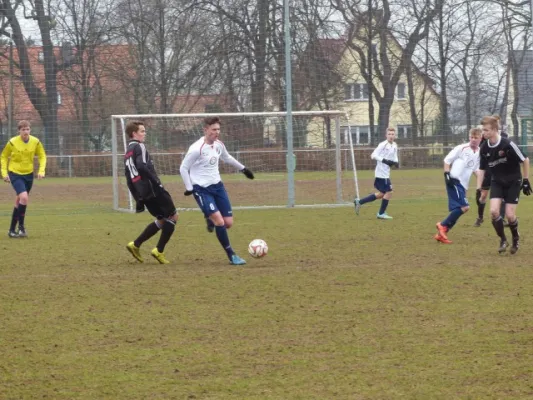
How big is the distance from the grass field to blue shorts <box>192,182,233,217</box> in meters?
0.61

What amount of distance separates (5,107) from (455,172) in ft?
46.0

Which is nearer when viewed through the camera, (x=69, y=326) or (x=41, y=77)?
(x=69, y=326)

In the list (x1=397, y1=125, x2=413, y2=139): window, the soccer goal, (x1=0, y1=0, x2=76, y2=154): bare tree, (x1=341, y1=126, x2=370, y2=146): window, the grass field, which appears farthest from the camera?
(x1=341, y1=126, x2=370, y2=146): window

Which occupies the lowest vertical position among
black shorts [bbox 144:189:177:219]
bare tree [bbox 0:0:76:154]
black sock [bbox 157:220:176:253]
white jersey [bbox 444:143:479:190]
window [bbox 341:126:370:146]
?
black sock [bbox 157:220:176:253]

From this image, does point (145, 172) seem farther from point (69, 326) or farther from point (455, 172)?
point (455, 172)

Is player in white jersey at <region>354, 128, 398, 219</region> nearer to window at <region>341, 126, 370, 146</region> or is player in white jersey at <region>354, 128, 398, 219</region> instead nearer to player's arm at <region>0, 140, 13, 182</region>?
player's arm at <region>0, 140, 13, 182</region>

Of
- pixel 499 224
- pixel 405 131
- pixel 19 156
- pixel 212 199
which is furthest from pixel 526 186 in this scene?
pixel 405 131

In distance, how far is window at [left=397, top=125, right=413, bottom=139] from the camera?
1000 inches

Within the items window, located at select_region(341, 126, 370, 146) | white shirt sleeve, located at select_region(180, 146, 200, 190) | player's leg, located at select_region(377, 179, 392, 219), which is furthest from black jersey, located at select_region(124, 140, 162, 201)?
window, located at select_region(341, 126, 370, 146)

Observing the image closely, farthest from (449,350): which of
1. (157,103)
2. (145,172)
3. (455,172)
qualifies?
(157,103)

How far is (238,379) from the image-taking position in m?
5.50

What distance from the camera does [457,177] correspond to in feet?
44.0

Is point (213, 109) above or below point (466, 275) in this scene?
above

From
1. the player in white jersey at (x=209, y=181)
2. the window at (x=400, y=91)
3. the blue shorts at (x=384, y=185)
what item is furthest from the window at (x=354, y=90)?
the player in white jersey at (x=209, y=181)
